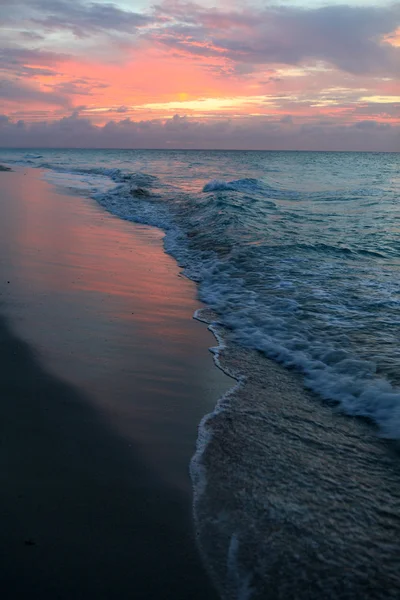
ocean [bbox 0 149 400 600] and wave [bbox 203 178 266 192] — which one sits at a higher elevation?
wave [bbox 203 178 266 192]

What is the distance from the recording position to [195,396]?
402 cm

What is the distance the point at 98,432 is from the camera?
3336mm

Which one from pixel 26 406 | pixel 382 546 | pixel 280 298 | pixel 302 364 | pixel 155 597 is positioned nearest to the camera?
pixel 155 597

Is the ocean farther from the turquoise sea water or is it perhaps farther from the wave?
the wave

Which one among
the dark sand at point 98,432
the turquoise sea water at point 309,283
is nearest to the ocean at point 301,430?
the turquoise sea water at point 309,283

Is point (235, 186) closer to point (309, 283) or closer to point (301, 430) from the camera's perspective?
point (309, 283)

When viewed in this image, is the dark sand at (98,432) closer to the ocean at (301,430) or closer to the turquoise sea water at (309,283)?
the ocean at (301,430)

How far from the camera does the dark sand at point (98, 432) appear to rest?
222 centimetres

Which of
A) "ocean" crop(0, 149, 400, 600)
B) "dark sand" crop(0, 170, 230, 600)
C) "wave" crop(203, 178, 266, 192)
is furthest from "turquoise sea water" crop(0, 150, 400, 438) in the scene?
"wave" crop(203, 178, 266, 192)

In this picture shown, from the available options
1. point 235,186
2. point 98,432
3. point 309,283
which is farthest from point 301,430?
point 235,186

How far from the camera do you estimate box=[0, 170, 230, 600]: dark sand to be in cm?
222

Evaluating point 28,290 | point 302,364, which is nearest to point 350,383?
point 302,364

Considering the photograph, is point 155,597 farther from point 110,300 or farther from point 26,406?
point 110,300

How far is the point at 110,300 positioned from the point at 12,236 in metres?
4.68
